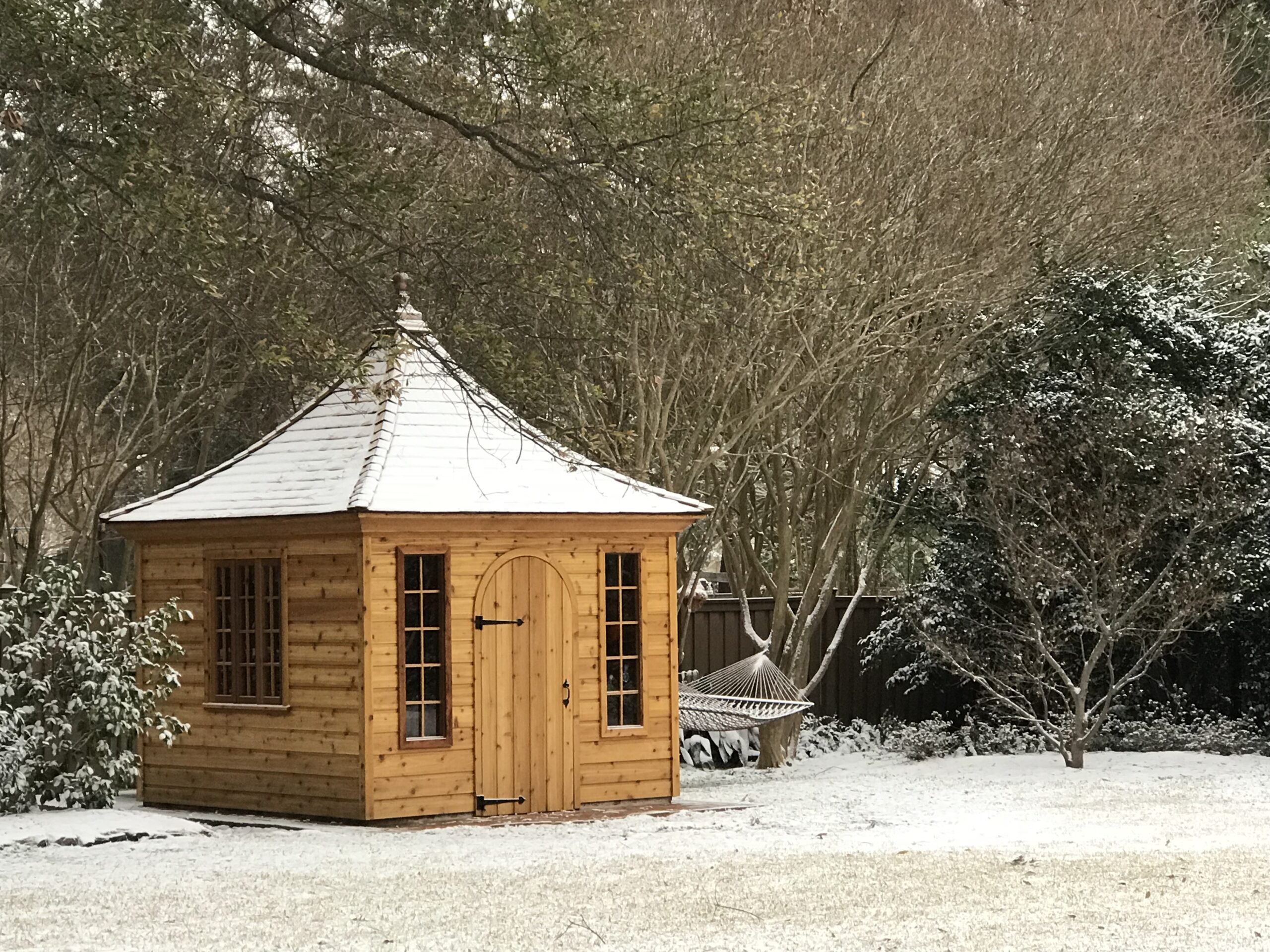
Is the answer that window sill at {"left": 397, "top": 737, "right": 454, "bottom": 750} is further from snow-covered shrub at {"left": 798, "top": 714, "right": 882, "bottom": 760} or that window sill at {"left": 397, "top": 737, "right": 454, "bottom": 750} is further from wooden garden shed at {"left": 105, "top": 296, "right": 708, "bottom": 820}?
snow-covered shrub at {"left": 798, "top": 714, "right": 882, "bottom": 760}

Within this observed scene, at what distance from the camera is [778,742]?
58.4ft

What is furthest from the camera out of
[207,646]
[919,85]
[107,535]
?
[107,535]

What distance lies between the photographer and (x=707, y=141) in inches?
402

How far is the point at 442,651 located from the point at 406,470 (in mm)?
1288

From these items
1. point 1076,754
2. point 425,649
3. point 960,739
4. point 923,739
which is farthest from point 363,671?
point 960,739

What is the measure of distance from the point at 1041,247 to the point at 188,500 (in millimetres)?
8545

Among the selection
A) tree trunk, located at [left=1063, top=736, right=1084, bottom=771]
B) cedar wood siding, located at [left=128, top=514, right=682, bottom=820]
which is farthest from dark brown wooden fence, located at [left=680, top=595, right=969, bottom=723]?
cedar wood siding, located at [left=128, top=514, right=682, bottom=820]

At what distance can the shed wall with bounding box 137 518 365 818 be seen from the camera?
12.2 meters

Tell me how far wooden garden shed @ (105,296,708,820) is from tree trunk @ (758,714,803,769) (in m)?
4.52

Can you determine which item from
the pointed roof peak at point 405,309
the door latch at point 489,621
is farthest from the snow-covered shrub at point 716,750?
the pointed roof peak at point 405,309

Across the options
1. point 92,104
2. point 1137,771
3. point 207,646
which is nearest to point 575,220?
point 207,646

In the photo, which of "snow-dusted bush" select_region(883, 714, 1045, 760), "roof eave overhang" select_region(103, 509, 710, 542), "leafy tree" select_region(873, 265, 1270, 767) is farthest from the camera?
"snow-dusted bush" select_region(883, 714, 1045, 760)

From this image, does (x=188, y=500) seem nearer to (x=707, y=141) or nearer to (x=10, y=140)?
(x=10, y=140)

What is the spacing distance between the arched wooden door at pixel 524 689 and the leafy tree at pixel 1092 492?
4.69 metres
